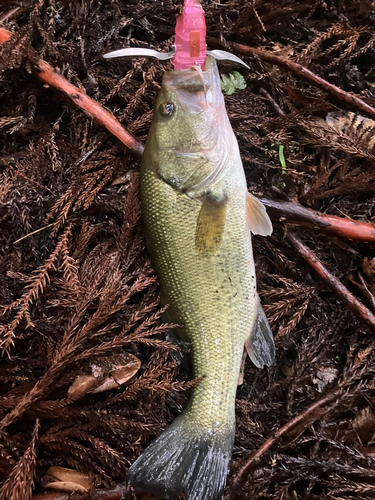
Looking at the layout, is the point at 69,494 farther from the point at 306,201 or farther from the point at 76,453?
the point at 306,201

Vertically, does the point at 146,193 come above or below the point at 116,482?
above

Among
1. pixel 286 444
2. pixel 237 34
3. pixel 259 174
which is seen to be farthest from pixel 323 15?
pixel 286 444

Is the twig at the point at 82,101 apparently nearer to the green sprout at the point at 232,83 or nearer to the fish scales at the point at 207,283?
the fish scales at the point at 207,283

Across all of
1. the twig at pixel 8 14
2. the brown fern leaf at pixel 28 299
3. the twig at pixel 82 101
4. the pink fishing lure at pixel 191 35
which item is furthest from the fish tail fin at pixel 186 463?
the twig at pixel 8 14

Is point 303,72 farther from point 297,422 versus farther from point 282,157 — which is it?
point 297,422

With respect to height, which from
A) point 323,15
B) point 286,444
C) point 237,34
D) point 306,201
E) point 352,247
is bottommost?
point 286,444

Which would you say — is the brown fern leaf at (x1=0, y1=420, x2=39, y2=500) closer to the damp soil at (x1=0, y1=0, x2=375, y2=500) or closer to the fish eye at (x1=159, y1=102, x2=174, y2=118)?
the damp soil at (x1=0, y1=0, x2=375, y2=500)

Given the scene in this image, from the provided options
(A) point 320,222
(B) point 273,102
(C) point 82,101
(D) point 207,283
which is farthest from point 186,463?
(B) point 273,102
